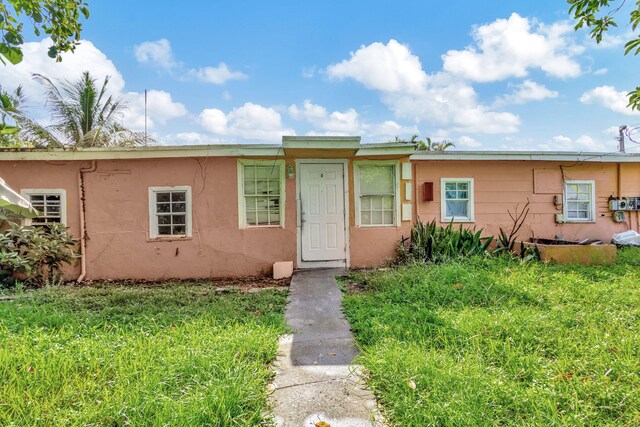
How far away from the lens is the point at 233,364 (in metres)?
2.46

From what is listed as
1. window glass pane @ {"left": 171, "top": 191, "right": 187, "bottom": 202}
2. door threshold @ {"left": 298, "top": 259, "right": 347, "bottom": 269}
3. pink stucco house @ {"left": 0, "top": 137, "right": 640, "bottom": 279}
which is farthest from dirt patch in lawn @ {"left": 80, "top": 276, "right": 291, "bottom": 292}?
window glass pane @ {"left": 171, "top": 191, "right": 187, "bottom": 202}

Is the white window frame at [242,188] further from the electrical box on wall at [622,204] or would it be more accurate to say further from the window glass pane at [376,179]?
the electrical box on wall at [622,204]

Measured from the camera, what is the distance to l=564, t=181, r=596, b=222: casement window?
8.15 meters

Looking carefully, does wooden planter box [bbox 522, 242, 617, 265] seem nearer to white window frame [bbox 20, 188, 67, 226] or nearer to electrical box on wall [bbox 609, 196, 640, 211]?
electrical box on wall [bbox 609, 196, 640, 211]

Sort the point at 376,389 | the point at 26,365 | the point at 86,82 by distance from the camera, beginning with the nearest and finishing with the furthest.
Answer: the point at 376,389 → the point at 26,365 → the point at 86,82

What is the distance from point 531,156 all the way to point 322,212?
546 cm

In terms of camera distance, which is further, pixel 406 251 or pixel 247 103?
pixel 247 103

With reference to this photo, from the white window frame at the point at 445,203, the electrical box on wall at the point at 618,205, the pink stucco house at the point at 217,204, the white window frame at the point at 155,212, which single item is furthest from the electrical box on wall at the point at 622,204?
the white window frame at the point at 155,212

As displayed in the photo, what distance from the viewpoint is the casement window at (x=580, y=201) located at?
26.7 ft

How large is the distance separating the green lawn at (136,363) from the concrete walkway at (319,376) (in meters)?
0.16

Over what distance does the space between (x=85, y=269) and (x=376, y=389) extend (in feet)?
21.9

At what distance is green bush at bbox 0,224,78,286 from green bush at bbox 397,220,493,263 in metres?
6.69

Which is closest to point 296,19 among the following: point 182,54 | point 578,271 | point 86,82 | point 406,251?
point 182,54

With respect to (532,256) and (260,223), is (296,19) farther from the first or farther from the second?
(532,256)
